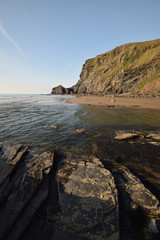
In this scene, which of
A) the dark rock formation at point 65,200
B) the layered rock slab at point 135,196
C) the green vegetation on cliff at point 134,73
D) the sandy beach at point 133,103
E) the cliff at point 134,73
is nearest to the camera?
the dark rock formation at point 65,200

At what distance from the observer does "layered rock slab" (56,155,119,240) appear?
2.53m

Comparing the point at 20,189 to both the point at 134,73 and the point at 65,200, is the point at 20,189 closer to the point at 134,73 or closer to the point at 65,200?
the point at 65,200

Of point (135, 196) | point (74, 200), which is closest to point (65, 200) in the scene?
point (74, 200)

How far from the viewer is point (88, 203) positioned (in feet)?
10.1

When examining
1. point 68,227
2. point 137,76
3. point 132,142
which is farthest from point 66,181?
point 137,76

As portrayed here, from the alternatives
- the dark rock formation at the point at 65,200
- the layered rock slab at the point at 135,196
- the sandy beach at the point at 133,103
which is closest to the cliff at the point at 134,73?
the sandy beach at the point at 133,103

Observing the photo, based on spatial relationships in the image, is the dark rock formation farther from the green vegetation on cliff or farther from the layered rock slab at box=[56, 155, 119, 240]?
the green vegetation on cliff

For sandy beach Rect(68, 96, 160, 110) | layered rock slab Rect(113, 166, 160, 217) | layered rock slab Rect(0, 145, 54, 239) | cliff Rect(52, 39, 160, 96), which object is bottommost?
layered rock slab Rect(113, 166, 160, 217)

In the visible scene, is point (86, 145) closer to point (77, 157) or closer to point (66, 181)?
point (77, 157)

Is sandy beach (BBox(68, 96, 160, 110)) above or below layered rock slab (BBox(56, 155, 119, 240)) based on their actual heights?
above

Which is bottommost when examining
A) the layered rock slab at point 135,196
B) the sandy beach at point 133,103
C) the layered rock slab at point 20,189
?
the layered rock slab at point 135,196

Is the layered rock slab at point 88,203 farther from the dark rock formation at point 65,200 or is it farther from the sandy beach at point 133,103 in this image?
the sandy beach at point 133,103

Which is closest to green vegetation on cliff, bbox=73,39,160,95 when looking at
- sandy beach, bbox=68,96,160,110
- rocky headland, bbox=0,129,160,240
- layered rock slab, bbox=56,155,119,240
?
sandy beach, bbox=68,96,160,110

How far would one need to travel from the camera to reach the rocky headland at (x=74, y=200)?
2527mm
